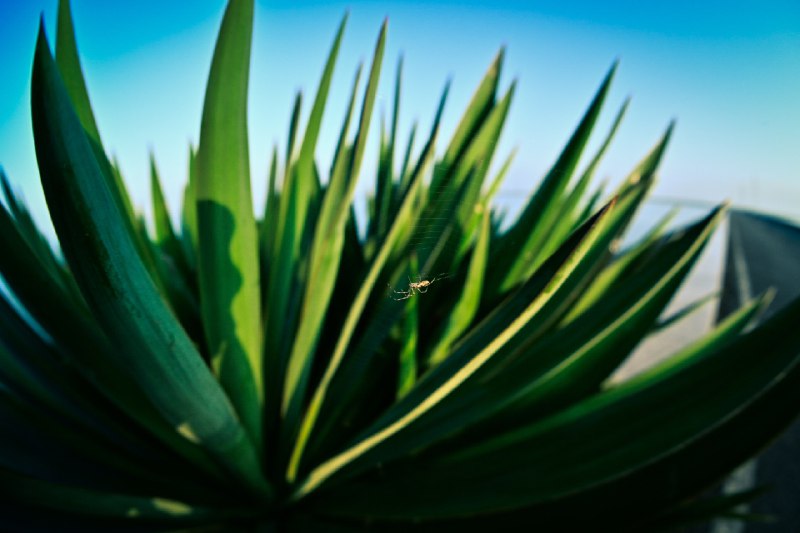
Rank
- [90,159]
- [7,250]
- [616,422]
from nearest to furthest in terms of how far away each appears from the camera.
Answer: [90,159] → [7,250] → [616,422]

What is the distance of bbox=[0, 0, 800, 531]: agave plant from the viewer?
451mm

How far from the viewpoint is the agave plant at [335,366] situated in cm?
45

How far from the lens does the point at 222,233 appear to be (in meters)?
0.57

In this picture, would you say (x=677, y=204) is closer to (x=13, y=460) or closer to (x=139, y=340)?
(x=139, y=340)

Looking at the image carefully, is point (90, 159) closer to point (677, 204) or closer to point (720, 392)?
point (720, 392)

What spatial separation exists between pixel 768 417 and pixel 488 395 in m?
0.32

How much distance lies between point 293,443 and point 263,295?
301 mm

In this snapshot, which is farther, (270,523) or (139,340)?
(270,523)

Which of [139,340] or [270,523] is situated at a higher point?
[139,340]

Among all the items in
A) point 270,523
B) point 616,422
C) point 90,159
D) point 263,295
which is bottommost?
point 270,523

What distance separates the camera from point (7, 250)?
1.63 ft

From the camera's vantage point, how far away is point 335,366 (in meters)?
0.67

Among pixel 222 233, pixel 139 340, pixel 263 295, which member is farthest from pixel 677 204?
pixel 139 340

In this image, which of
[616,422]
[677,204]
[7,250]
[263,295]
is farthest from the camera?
[677,204]
